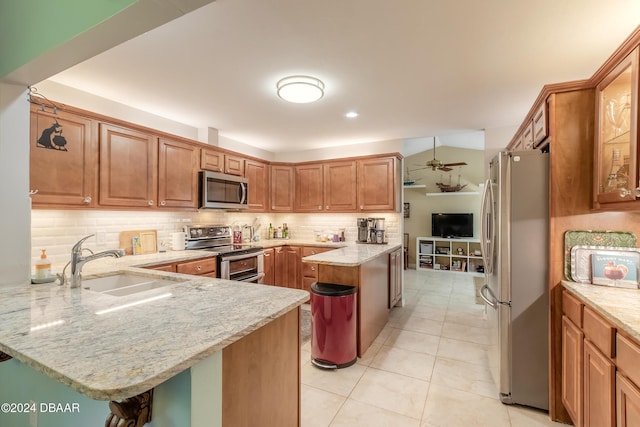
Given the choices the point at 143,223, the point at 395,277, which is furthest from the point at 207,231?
the point at 395,277

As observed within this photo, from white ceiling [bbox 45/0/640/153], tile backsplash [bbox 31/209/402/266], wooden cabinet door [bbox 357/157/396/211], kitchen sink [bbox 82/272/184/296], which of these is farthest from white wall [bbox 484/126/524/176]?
kitchen sink [bbox 82/272/184/296]

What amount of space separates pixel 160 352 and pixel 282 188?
4.06 meters

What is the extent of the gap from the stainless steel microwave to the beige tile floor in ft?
6.72

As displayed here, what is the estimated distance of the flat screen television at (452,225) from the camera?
22.2 feet

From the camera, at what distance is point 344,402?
1976 millimetres

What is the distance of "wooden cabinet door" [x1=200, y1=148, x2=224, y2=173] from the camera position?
3504 millimetres

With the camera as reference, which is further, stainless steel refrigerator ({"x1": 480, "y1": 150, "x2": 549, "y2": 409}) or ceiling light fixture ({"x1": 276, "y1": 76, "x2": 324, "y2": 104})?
ceiling light fixture ({"x1": 276, "y1": 76, "x2": 324, "y2": 104})

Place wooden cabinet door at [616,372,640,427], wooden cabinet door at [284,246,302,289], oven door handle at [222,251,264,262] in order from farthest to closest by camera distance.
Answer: wooden cabinet door at [284,246,302,289] < oven door handle at [222,251,264,262] < wooden cabinet door at [616,372,640,427]

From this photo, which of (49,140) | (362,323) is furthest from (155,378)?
(49,140)

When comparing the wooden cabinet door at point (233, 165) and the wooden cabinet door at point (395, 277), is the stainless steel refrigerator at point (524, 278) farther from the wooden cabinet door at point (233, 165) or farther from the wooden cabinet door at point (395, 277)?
the wooden cabinet door at point (233, 165)

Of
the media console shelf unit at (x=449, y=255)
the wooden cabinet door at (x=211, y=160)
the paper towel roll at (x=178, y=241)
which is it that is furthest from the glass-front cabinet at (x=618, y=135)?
the media console shelf unit at (x=449, y=255)

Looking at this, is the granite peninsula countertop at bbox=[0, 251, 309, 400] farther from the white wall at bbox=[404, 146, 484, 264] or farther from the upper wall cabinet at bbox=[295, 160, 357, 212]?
the white wall at bbox=[404, 146, 484, 264]

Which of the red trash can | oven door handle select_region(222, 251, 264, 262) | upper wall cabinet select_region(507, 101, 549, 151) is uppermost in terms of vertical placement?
upper wall cabinet select_region(507, 101, 549, 151)

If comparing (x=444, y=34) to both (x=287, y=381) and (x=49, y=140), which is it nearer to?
(x=287, y=381)
